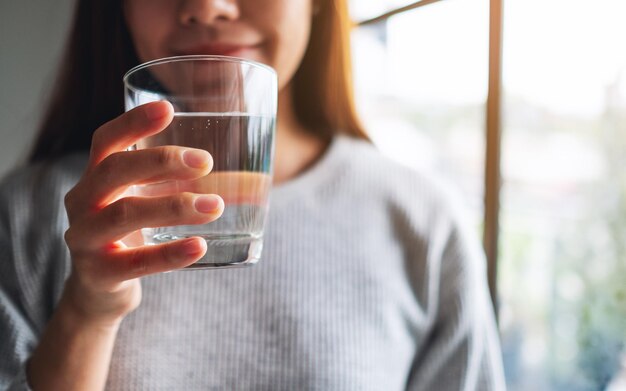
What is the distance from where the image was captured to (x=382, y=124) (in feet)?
4.16

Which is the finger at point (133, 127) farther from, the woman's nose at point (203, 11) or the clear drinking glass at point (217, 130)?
the woman's nose at point (203, 11)

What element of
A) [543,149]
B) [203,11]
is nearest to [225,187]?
[203,11]

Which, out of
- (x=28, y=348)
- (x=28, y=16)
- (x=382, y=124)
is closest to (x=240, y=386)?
(x=28, y=348)

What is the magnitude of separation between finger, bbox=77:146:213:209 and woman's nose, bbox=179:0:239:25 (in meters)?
0.16

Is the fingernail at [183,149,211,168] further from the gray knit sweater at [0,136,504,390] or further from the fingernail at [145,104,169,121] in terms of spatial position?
the gray knit sweater at [0,136,504,390]

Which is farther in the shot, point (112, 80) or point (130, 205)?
point (112, 80)

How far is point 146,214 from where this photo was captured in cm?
30

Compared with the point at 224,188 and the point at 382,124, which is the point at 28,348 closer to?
the point at 224,188

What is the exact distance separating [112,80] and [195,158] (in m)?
0.27

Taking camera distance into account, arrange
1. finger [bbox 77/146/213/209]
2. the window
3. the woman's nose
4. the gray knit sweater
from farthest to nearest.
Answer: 1. the window
2. the gray knit sweater
3. the woman's nose
4. finger [bbox 77/146/213/209]

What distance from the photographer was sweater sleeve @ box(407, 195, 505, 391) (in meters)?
0.60

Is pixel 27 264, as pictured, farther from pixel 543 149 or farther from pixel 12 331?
pixel 543 149

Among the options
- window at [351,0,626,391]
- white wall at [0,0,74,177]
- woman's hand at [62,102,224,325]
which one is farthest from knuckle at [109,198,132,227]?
window at [351,0,626,391]

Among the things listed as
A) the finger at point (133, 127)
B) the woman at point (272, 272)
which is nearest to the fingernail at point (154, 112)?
the finger at point (133, 127)
